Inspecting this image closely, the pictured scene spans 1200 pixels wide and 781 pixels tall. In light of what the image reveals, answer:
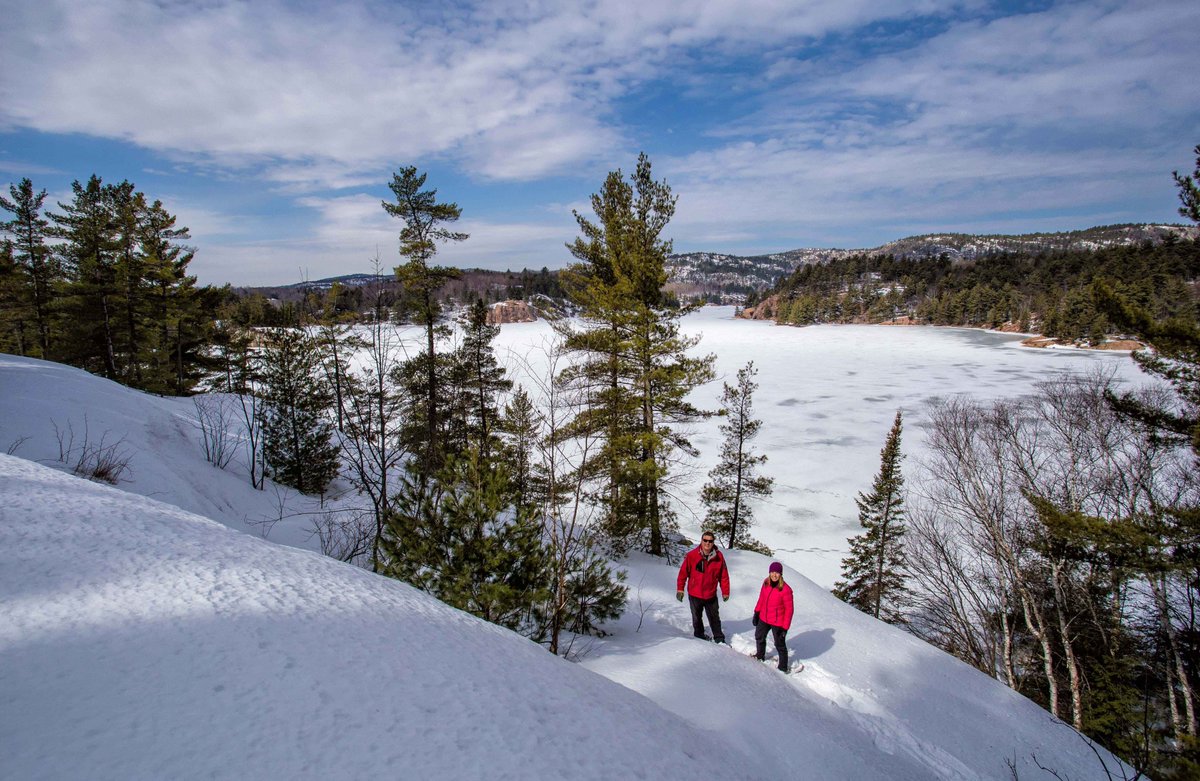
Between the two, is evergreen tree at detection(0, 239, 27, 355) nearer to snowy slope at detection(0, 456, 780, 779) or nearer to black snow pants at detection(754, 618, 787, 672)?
snowy slope at detection(0, 456, 780, 779)

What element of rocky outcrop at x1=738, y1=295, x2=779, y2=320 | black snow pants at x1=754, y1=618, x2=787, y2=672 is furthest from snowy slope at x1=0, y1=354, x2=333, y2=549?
rocky outcrop at x1=738, y1=295, x2=779, y2=320

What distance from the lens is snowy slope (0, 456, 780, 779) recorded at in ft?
5.45

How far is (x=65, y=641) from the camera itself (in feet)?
6.63

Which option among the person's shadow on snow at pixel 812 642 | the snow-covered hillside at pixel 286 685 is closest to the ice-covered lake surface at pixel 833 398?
the snow-covered hillside at pixel 286 685

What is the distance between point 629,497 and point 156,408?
1175 cm

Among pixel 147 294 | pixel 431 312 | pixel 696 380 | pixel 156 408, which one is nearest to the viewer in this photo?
pixel 156 408

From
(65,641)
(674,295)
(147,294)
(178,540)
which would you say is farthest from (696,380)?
(147,294)

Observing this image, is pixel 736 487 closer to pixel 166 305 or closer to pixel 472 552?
pixel 472 552

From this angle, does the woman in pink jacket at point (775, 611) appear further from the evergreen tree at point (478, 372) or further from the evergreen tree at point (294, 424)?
the evergreen tree at point (294, 424)

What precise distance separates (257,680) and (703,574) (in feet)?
21.5

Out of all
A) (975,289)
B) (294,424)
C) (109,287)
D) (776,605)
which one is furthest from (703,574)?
(975,289)

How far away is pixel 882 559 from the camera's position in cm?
1733

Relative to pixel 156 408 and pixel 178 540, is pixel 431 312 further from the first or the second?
pixel 178 540

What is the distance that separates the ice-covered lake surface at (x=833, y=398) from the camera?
2278 cm
